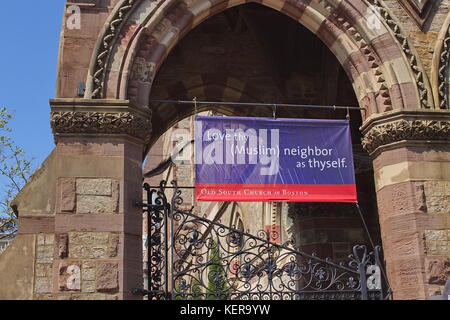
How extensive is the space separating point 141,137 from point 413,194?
3.37 m

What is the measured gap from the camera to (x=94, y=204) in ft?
27.3

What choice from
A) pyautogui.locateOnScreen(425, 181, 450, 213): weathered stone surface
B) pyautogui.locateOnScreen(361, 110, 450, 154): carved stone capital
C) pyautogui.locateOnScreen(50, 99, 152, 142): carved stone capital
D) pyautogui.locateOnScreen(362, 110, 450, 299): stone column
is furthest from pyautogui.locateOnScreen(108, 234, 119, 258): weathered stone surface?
pyautogui.locateOnScreen(425, 181, 450, 213): weathered stone surface

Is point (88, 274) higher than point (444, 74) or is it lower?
lower

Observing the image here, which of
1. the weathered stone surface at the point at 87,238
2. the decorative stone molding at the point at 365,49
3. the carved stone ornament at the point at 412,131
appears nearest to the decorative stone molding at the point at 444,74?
the carved stone ornament at the point at 412,131

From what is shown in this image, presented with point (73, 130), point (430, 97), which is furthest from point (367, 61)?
point (73, 130)

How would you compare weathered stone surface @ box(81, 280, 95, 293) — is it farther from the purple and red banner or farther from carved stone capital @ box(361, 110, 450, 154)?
carved stone capital @ box(361, 110, 450, 154)

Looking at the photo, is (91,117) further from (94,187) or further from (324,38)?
(324,38)

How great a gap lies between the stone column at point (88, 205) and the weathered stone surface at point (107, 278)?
0.04 feet

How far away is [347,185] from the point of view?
31.5ft

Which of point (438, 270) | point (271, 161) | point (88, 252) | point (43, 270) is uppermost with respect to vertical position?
point (271, 161)

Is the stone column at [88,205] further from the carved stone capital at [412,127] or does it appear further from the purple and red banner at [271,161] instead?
the carved stone capital at [412,127]

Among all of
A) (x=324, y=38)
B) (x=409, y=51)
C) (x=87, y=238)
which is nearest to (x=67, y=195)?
(x=87, y=238)

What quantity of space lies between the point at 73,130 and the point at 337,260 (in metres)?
6.05
